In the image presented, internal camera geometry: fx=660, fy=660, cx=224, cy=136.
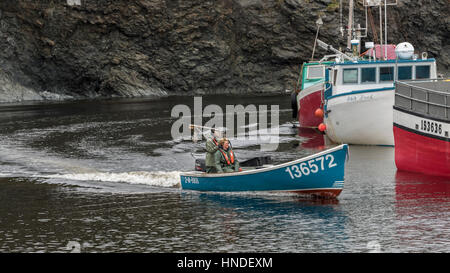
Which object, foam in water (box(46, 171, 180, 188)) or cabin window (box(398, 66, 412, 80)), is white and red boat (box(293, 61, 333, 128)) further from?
foam in water (box(46, 171, 180, 188))

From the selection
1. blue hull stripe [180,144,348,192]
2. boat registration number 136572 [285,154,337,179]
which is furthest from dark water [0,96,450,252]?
boat registration number 136572 [285,154,337,179]

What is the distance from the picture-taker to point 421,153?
86.0 feet

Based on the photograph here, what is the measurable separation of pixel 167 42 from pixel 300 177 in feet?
196

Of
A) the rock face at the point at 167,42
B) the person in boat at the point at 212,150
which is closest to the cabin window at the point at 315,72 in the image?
the person in boat at the point at 212,150

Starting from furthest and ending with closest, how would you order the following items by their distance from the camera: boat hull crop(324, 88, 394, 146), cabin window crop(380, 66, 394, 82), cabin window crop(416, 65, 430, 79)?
cabin window crop(380, 66, 394, 82), cabin window crop(416, 65, 430, 79), boat hull crop(324, 88, 394, 146)

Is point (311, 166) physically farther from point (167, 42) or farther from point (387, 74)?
point (167, 42)

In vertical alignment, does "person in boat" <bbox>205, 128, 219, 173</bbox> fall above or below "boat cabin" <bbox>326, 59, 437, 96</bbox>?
below

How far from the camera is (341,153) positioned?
20984 millimetres

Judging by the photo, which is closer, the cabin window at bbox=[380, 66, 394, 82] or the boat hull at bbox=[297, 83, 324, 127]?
the cabin window at bbox=[380, 66, 394, 82]

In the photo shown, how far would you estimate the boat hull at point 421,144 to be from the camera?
25062 millimetres

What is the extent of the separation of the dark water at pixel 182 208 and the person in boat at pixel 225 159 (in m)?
1.06

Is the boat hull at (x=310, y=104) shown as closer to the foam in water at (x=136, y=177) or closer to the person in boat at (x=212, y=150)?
the foam in water at (x=136, y=177)

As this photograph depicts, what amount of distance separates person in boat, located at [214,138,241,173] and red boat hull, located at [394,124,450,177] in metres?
7.58

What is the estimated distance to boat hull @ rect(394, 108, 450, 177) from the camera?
25062 mm
